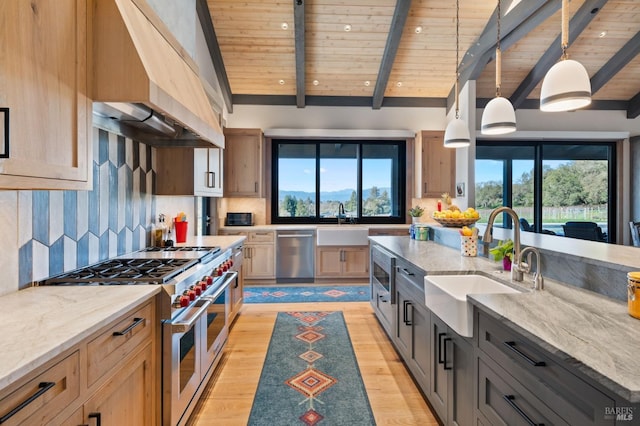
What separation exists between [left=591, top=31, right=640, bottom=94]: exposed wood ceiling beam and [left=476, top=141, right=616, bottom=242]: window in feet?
3.90

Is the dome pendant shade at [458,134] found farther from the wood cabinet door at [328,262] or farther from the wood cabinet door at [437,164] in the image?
the wood cabinet door at [328,262]

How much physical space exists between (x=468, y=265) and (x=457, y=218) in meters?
1.08

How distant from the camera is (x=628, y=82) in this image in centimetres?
583

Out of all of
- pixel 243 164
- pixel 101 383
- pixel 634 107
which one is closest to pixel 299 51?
pixel 243 164

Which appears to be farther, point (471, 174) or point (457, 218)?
point (471, 174)

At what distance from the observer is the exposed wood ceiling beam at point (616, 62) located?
5.02 m

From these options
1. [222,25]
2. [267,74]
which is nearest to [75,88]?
[222,25]

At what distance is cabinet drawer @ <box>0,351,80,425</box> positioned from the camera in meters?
0.83

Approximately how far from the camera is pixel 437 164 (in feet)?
18.7

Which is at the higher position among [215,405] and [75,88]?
[75,88]

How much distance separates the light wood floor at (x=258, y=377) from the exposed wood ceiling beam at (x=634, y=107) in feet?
22.0

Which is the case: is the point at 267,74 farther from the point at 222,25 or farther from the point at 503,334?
the point at 503,334

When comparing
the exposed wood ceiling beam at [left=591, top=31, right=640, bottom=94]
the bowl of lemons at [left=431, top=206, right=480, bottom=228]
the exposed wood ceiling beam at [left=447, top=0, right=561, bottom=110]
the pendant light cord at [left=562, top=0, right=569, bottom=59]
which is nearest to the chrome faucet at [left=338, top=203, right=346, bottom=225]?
the bowl of lemons at [left=431, top=206, right=480, bottom=228]

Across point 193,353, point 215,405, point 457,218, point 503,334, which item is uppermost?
point 457,218
